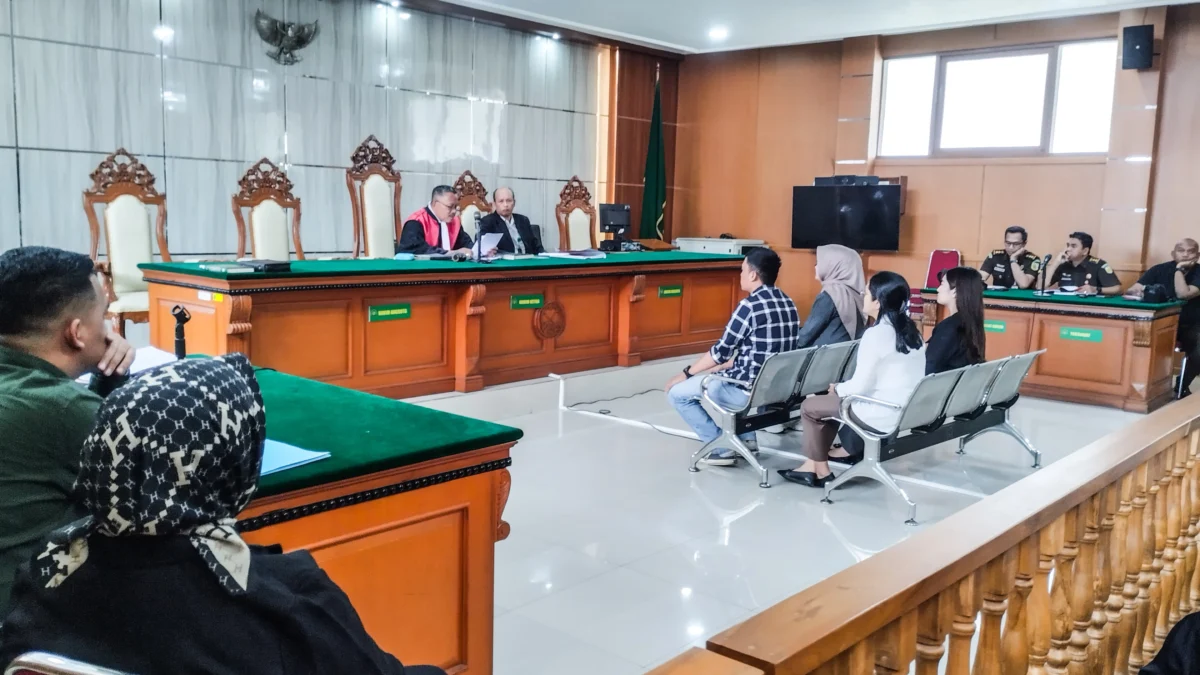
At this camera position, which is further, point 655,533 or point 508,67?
point 508,67

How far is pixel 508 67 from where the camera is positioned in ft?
30.3

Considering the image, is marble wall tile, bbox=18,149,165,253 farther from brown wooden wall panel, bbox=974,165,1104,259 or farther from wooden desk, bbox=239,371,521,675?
brown wooden wall panel, bbox=974,165,1104,259

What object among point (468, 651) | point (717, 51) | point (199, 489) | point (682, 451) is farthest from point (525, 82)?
point (199, 489)

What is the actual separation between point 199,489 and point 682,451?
415 cm

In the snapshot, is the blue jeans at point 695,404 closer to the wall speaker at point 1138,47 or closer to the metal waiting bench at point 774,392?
the metal waiting bench at point 774,392

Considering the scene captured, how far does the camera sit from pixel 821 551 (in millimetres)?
3604

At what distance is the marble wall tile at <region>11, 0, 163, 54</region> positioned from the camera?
6262 mm

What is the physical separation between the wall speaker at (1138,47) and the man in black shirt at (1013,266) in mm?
1599

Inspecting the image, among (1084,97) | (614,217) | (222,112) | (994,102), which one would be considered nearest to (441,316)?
(614,217)

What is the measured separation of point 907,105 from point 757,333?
5738 mm

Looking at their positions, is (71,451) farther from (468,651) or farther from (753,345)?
(753,345)

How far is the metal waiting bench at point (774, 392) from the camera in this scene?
174 inches

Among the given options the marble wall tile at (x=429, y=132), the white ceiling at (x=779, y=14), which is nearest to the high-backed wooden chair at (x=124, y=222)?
the marble wall tile at (x=429, y=132)

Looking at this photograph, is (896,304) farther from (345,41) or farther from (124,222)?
(345,41)
